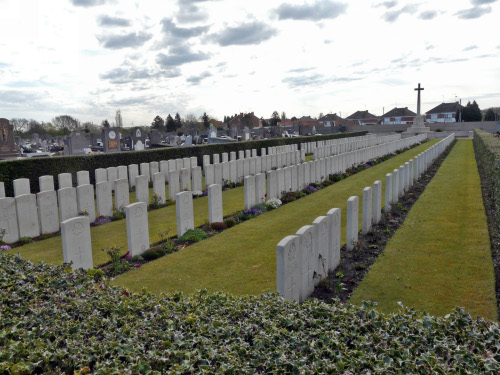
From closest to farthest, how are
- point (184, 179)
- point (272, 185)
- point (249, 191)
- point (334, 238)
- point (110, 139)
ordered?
point (334, 238), point (249, 191), point (272, 185), point (184, 179), point (110, 139)

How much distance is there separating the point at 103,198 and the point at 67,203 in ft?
3.74

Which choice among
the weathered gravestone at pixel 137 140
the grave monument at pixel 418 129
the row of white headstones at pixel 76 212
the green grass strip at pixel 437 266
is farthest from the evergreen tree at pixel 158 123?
the green grass strip at pixel 437 266

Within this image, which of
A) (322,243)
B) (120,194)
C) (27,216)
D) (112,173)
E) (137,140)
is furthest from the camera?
(137,140)

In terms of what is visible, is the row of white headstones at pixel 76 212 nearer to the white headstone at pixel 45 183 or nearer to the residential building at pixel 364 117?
the white headstone at pixel 45 183

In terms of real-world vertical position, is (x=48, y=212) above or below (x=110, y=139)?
below

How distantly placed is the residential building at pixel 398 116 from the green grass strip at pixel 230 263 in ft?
352

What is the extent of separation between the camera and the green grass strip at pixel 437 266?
5.64 m

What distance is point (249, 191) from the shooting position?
1171 cm

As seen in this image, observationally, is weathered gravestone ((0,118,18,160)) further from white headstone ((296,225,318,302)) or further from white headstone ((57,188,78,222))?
white headstone ((296,225,318,302))

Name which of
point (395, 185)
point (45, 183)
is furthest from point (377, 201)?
point (45, 183)

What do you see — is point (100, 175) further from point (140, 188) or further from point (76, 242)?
point (76, 242)

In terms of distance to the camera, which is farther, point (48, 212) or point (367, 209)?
point (48, 212)

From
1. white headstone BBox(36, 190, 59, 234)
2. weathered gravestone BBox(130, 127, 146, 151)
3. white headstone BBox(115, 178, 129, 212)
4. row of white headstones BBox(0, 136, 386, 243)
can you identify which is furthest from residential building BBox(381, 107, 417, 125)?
white headstone BBox(36, 190, 59, 234)

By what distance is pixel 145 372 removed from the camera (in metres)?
2.60
